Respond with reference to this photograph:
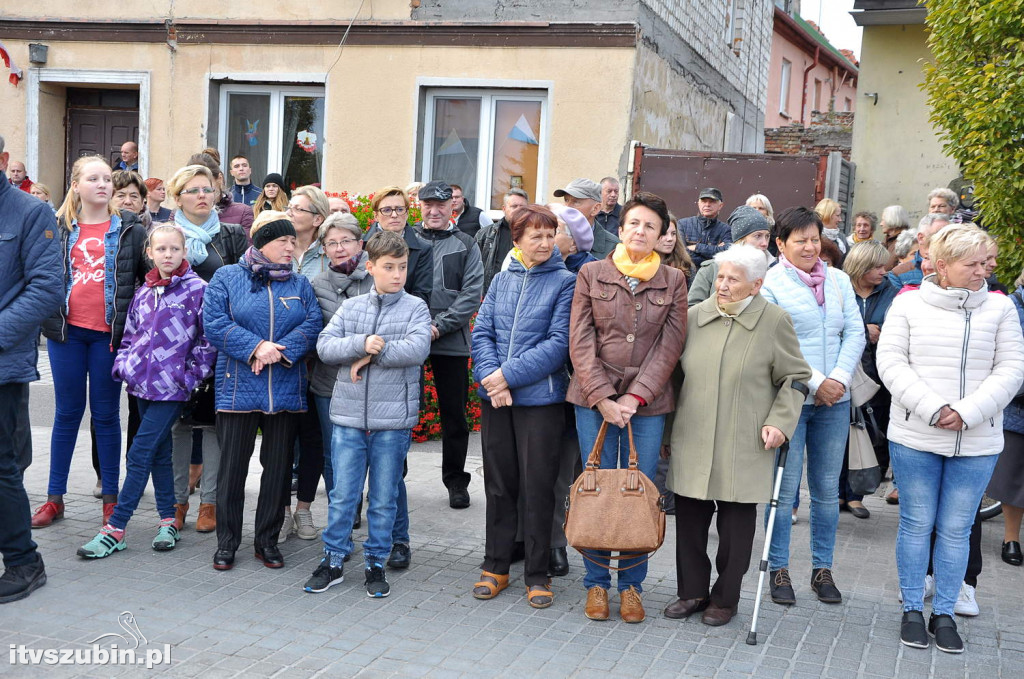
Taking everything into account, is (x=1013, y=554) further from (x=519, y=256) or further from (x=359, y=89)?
(x=359, y=89)

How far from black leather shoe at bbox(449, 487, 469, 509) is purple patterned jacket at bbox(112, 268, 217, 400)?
193 centimetres

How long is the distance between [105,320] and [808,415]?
4108mm

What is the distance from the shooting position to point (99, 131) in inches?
536

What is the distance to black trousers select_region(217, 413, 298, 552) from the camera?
561cm

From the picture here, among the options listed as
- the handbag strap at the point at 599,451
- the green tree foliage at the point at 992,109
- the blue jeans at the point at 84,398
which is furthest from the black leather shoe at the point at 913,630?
the blue jeans at the point at 84,398

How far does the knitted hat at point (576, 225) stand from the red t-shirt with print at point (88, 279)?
2747 millimetres

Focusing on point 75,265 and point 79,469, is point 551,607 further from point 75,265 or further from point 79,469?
point 79,469

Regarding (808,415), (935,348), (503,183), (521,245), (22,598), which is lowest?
(22,598)

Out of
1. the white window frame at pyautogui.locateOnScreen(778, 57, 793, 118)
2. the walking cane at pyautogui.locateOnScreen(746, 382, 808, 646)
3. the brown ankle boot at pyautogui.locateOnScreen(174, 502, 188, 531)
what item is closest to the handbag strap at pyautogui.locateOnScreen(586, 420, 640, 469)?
the walking cane at pyautogui.locateOnScreen(746, 382, 808, 646)

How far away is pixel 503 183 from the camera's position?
12133 mm

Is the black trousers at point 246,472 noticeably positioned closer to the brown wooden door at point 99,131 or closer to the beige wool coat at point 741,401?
the beige wool coat at point 741,401

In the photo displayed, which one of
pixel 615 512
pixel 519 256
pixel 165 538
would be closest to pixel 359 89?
pixel 519 256

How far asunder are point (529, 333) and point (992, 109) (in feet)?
13.7

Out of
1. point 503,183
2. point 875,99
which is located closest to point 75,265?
point 503,183
